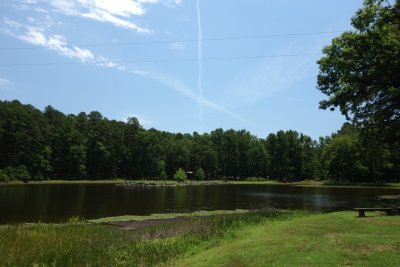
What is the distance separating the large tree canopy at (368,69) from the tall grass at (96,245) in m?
14.6

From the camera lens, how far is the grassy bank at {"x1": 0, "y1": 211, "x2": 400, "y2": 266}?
40.1 ft

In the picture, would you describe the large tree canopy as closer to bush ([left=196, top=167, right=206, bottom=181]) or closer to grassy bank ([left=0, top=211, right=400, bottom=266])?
grassy bank ([left=0, top=211, right=400, bottom=266])

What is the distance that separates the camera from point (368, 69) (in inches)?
1184

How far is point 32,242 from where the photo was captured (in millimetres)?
17562

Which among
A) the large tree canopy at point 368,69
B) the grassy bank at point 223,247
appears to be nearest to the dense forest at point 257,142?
the large tree canopy at point 368,69

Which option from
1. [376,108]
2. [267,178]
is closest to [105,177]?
[267,178]

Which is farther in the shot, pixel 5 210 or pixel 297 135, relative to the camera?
pixel 297 135

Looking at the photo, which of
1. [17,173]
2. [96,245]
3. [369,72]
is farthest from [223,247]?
[17,173]

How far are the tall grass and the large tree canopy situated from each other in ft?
47.8

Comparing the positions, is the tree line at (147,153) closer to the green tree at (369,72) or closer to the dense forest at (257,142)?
the dense forest at (257,142)

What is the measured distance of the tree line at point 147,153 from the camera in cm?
10312

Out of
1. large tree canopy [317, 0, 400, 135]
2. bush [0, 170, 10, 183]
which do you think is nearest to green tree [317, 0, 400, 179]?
large tree canopy [317, 0, 400, 135]

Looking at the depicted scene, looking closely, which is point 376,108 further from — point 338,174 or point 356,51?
point 338,174

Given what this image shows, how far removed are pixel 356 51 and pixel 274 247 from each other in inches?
844
